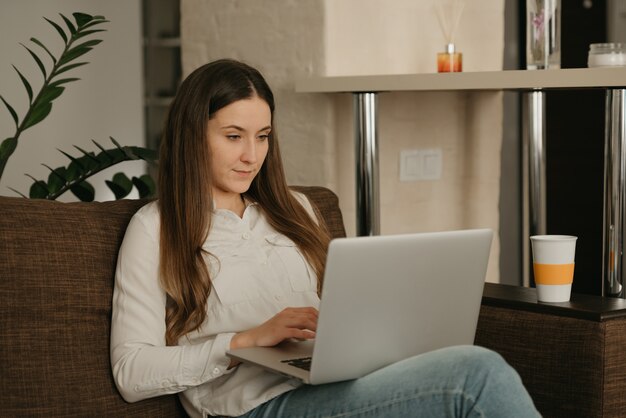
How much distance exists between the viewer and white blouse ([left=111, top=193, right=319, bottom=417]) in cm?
184

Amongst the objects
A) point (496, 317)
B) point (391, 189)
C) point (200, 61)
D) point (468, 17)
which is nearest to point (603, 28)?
point (468, 17)

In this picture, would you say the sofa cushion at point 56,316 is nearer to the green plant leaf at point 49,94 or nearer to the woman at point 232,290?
the woman at point 232,290

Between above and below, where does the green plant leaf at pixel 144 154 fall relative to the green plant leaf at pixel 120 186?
above

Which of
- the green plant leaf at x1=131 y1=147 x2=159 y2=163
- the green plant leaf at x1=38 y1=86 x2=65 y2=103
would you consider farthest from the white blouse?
the green plant leaf at x1=38 y1=86 x2=65 y2=103

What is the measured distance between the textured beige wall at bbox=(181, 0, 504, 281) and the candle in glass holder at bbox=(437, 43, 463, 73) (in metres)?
0.21

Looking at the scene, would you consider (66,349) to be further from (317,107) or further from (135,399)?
(317,107)

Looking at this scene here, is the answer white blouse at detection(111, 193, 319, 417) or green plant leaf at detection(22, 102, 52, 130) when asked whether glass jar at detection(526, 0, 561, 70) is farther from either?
green plant leaf at detection(22, 102, 52, 130)

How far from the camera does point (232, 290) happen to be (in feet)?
A: 6.59

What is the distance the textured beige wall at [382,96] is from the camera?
119 inches

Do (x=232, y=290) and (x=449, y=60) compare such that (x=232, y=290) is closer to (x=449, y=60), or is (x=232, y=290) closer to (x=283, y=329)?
(x=283, y=329)

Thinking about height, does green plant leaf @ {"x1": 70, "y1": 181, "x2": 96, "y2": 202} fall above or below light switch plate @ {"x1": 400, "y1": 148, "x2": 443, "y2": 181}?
below

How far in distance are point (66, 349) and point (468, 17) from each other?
1.95m

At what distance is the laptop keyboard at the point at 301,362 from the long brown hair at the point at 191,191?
29 centimetres

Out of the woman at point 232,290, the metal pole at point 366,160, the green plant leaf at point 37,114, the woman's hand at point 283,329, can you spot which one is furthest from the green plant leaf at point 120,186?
the woman's hand at point 283,329
